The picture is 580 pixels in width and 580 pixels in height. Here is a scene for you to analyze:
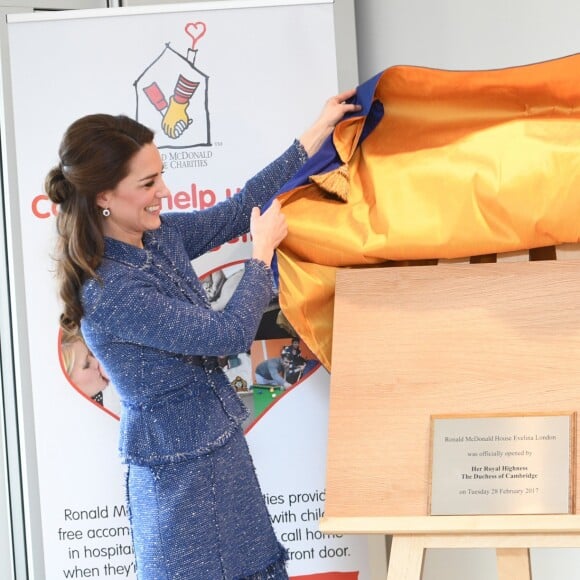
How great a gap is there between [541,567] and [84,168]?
1.51 metres

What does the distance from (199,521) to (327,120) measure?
2.80 feet

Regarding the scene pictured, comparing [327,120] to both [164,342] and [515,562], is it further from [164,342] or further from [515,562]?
[515,562]

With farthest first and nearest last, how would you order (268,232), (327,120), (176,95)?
(176,95) → (327,120) → (268,232)

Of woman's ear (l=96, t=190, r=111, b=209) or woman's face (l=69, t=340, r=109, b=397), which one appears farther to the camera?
woman's face (l=69, t=340, r=109, b=397)

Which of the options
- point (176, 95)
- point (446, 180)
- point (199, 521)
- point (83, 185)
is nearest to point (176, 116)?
point (176, 95)

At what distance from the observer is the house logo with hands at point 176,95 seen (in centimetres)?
224

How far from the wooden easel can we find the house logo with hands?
838mm

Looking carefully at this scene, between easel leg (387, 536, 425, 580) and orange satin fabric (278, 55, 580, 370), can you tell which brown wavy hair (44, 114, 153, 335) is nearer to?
orange satin fabric (278, 55, 580, 370)

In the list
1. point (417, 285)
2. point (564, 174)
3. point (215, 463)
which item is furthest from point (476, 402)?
point (215, 463)

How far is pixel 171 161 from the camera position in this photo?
2266 millimetres

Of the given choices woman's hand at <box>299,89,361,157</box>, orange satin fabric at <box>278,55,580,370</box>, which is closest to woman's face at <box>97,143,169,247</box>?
orange satin fabric at <box>278,55,580,370</box>

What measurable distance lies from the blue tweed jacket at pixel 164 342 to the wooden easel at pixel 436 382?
222 millimetres

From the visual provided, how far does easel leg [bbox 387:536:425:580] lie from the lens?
4.92 ft

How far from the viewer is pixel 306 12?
222 cm
